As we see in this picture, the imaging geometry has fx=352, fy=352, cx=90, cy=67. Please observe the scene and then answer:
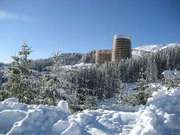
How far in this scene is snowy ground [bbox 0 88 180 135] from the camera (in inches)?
404

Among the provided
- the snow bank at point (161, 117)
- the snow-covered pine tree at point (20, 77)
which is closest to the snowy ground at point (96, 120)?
the snow bank at point (161, 117)

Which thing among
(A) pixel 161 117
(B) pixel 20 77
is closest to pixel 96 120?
(A) pixel 161 117

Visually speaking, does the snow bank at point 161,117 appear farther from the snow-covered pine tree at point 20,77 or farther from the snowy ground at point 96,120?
the snow-covered pine tree at point 20,77

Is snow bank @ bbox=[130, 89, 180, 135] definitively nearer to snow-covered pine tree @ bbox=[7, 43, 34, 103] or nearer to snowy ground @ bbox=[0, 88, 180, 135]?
snowy ground @ bbox=[0, 88, 180, 135]

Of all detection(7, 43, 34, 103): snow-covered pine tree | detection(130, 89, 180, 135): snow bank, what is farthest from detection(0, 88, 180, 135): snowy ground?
detection(7, 43, 34, 103): snow-covered pine tree

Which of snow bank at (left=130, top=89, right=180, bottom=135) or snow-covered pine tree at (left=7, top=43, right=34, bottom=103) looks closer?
snow bank at (left=130, top=89, right=180, bottom=135)

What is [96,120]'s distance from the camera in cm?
1129

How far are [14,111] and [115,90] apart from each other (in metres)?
110

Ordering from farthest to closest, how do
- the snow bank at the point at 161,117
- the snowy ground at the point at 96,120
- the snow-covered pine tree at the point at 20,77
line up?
the snow-covered pine tree at the point at 20,77
the snowy ground at the point at 96,120
the snow bank at the point at 161,117

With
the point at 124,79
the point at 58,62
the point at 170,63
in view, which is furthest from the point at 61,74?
the point at 170,63

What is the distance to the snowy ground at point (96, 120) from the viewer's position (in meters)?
10.3

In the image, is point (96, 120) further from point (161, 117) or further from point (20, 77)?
point (20, 77)

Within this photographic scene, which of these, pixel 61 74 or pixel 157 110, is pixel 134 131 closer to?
pixel 157 110

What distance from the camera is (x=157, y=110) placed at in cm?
1099
